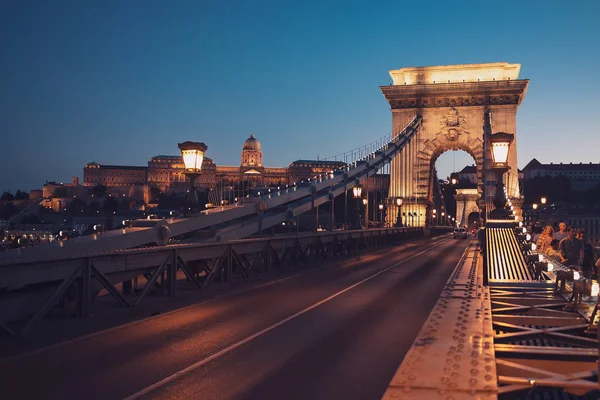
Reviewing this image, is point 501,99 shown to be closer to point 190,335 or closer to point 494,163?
point 494,163

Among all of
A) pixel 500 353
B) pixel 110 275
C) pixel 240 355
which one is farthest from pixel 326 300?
pixel 500 353

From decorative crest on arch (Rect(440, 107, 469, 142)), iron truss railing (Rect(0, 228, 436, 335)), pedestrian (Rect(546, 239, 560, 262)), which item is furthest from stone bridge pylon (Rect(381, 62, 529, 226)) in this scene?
pedestrian (Rect(546, 239, 560, 262))

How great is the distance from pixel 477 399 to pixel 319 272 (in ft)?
65.6

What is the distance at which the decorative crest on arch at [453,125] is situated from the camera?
227ft

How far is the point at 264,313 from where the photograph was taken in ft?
44.9

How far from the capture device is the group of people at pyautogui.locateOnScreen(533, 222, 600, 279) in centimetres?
1566

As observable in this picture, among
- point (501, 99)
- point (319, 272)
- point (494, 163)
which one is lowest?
point (319, 272)

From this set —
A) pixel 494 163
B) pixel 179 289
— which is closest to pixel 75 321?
pixel 179 289

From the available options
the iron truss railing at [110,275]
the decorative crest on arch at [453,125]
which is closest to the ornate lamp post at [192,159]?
the iron truss railing at [110,275]

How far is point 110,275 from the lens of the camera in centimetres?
1327

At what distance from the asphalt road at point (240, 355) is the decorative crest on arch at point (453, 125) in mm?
55419

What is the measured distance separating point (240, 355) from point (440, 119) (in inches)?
2494

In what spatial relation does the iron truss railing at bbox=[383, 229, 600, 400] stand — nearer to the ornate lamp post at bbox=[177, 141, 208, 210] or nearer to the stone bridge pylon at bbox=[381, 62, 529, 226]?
the ornate lamp post at bbox=[177, 141, 208, 210]

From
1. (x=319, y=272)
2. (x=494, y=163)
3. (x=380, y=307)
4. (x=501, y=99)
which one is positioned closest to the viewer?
(x=380, y=307)
